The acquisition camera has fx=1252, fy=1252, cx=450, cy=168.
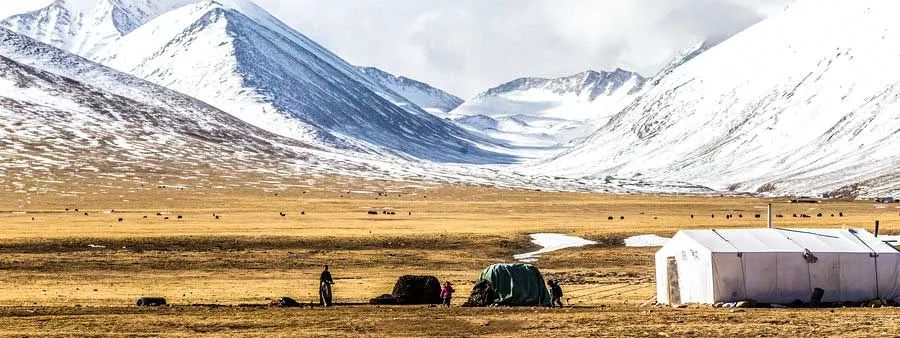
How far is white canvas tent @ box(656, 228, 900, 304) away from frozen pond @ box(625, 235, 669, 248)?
38046 millimetres

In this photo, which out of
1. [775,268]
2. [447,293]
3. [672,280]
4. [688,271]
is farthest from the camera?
[672,280]

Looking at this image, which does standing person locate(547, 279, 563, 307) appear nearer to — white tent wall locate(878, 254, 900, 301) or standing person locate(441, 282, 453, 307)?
standing person locate(441, 282, 453, 307)

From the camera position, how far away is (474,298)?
171 ft

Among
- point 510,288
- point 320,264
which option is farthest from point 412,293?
point 320,264

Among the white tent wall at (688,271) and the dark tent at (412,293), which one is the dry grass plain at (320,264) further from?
the white tent wall at (688,271)

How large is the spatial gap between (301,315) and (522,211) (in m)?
113

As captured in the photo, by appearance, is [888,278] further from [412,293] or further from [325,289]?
[325,289]

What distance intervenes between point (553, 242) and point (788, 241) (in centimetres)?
4252

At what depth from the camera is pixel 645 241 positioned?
315 feet

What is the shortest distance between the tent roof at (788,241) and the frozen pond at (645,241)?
37.2 m

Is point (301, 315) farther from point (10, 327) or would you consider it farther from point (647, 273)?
point (647, 273)

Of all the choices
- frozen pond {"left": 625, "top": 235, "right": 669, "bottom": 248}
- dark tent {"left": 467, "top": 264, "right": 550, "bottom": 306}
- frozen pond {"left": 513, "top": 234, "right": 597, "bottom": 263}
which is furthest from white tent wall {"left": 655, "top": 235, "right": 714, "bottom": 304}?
frozen pond {"left": 625, "top": 235, "right": 669, "bottom": 248}

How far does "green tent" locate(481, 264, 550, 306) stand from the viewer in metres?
52.1

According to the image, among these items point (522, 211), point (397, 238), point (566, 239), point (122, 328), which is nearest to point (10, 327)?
point (122, 328)
